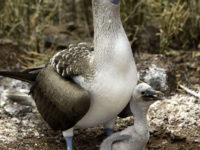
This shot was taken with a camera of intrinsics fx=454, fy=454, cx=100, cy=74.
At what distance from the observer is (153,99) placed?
4266 mm

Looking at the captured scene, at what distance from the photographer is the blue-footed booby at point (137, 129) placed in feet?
14.0

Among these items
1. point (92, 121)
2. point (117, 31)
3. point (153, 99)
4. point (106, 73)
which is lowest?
point (92, 121)

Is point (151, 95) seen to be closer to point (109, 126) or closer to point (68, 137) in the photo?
point (109, 126)

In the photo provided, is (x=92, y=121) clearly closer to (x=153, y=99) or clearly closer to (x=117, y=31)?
(x=153, y=99)

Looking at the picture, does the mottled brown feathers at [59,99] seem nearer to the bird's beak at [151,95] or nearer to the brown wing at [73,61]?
the brown wing at [73,61]

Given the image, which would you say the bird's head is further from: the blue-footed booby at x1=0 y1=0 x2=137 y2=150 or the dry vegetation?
the dry vegetation

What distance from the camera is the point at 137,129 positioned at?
4.30m

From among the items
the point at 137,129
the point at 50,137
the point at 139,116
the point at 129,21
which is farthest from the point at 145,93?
the point at 129,21

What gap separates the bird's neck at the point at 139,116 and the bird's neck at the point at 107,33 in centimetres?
55

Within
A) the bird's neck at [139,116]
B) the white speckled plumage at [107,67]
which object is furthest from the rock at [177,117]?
the white speckled plumage at [107,67]

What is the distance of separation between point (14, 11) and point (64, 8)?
1437mm

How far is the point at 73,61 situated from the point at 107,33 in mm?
490

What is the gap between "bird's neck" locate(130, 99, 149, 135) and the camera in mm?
4295

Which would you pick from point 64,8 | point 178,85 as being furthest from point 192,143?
point 64,8
